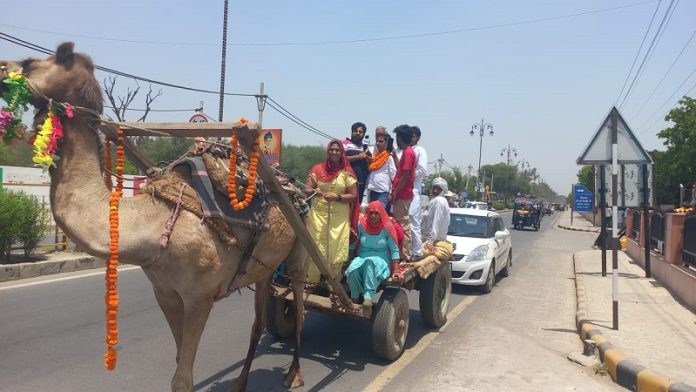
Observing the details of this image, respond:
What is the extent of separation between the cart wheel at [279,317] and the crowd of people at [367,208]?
0.71 meters

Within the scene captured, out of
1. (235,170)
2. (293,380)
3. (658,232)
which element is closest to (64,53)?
(235,170)

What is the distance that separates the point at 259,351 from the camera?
19.9 ft

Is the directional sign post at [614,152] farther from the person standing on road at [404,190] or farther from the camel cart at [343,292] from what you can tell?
the person standing on road at [404,190]

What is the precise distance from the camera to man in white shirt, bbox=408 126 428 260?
7.10 m

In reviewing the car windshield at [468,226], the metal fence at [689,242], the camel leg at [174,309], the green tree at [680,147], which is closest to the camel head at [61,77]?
the camel leg at [174,309]

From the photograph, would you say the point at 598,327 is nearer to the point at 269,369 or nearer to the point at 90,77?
the point at 269,369

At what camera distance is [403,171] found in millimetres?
6742

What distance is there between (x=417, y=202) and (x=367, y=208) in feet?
5.00

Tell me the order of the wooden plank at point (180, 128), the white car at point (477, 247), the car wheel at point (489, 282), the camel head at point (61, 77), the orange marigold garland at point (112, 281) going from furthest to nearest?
the car wheel at point (489, 282) < the white car at point (477, 247) < the wooden plank at point (180, 128) < the orange marigold garland at point (112, 281) < the camel head at point (61, 77)

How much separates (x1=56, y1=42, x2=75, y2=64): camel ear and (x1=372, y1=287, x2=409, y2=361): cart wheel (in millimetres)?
3866

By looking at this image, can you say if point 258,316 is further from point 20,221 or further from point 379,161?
point 20,221

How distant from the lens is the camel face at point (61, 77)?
295 centimetres

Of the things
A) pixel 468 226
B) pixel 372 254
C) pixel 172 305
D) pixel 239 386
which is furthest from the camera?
pixel 468 226

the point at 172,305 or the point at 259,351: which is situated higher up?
the point at 172,305
